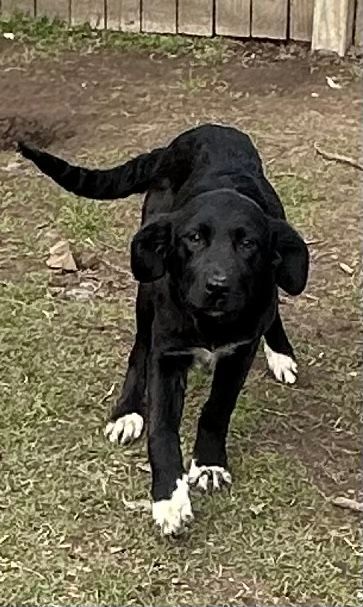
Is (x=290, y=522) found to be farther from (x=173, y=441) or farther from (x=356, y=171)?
(x=356, y=171)

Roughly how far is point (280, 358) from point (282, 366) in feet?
0.09

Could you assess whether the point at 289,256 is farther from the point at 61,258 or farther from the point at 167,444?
the point at 61,258

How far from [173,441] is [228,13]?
4.68 metres

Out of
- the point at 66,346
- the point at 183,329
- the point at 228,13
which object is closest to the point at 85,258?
the point at 66,346

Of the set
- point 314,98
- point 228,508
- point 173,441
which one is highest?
point 173,441

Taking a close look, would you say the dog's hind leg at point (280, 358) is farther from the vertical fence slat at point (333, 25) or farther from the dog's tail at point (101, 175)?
the vertical fence slat at point (333, 25)

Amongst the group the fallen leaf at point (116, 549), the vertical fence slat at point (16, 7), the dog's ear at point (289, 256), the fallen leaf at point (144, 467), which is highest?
the dog's ear at point (289, 256)

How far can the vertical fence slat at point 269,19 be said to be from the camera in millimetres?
7988

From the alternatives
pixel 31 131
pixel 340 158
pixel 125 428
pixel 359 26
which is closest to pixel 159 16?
pixel 359 26

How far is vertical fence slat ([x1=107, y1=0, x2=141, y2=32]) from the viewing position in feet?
26.8

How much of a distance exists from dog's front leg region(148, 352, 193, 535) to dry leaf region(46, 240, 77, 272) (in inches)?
63.5

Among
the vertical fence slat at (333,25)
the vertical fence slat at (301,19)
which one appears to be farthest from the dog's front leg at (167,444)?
the vertical fence slat at (301,19)

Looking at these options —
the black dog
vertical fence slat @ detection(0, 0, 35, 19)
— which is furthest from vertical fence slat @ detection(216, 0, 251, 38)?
the black dog

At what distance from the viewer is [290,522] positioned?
13.1 feet
